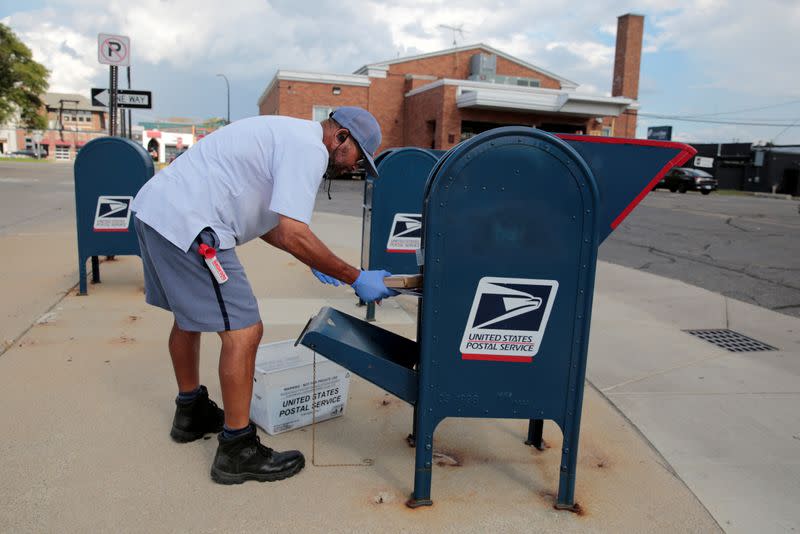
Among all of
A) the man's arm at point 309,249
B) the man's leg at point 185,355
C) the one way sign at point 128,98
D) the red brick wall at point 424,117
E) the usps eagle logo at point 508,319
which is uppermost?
the red brick wall at point 424,117

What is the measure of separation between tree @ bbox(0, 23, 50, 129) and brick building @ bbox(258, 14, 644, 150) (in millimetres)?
17542

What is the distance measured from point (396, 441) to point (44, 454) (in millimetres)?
1735

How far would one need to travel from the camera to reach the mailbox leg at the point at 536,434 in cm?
325

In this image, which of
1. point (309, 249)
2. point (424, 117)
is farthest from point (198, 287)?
point (424, 117)

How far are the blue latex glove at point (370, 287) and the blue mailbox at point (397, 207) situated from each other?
277cm

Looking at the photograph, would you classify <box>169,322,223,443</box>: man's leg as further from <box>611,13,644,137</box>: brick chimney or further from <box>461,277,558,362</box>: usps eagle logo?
<box>611,13,644,137</box>: brick chimney

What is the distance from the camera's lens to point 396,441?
10.8 feet

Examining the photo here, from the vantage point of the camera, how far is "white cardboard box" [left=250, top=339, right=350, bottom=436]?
3.21 meters

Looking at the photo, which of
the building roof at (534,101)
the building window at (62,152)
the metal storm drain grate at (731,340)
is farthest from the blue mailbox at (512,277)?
the building window at (62,152)

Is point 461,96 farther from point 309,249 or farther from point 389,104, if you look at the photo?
point 309,249

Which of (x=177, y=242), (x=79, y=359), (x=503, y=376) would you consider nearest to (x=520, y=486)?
Answer: (x=503, y=376)

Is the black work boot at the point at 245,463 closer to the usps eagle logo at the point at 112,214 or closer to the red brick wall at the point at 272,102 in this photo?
the usps eagle logo at the point at 112,214

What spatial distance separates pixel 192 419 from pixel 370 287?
1.30 m

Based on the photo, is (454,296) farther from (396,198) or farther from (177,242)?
(396,198)
